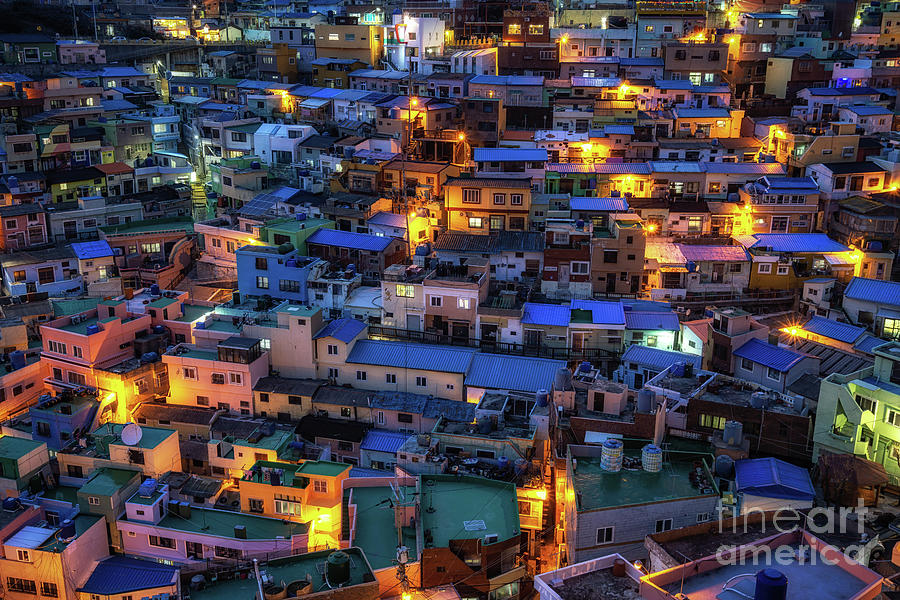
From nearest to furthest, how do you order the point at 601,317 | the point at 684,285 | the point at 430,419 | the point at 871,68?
1. the point at 430,419
2. the point at 601,317
3. the point at 684,285
4. the point at 871,68

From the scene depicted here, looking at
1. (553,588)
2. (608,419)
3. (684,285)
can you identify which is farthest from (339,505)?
(684,285)

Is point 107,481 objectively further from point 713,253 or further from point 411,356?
point 713,253

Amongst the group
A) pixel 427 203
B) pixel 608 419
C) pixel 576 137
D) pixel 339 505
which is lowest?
pixel 339 505

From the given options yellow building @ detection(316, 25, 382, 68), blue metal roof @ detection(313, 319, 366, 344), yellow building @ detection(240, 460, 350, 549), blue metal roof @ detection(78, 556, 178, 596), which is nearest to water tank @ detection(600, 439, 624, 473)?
yellow building @ detection(240, 460, 350, 549)

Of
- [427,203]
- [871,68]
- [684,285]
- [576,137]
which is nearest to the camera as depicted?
[684,285]

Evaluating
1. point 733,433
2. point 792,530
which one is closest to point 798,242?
point 733,433

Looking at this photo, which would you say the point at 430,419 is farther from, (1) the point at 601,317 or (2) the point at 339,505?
(1) the point at 601,317

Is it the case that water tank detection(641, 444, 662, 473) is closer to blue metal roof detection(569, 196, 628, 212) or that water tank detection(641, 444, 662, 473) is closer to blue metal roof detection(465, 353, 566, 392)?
blue metal roof detection(465, 353, 566, 392)
